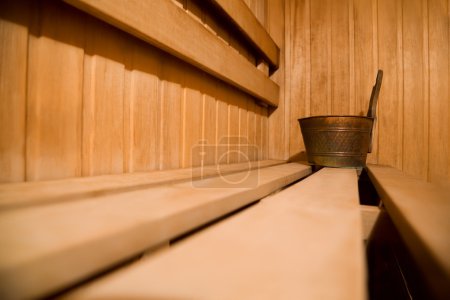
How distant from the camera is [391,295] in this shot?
140cm

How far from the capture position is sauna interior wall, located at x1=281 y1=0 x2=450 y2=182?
213 centimetres

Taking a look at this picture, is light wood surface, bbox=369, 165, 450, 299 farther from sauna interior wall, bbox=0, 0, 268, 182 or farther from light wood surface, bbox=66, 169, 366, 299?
sauna interior wall, bbox=0, 0, 268, 182

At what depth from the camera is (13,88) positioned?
69cm

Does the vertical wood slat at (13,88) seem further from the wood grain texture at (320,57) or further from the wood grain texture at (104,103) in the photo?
the wood grain texture at (320,57)

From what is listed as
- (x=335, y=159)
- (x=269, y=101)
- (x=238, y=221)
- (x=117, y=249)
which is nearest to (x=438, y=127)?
(x=335, y=159)

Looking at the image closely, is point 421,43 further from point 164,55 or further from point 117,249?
point 117,249

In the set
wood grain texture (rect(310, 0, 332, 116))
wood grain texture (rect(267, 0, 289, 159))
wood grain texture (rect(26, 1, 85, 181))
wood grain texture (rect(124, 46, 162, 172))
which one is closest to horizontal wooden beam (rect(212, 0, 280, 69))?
wood grain texture (rect(267, 0, 289, 159))

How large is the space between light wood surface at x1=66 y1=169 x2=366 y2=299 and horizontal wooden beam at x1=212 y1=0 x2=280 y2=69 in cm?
141

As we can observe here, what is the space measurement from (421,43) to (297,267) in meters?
2.63

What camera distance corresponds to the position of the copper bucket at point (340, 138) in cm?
160

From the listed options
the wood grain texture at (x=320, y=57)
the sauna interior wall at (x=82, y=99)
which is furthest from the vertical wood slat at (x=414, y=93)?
the sauna interior wall at (x=82, y=99)

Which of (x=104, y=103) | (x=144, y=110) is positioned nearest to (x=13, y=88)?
(x=104, y=103)

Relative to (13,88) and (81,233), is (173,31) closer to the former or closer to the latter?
(13,88)

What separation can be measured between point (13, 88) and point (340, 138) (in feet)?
5.23
